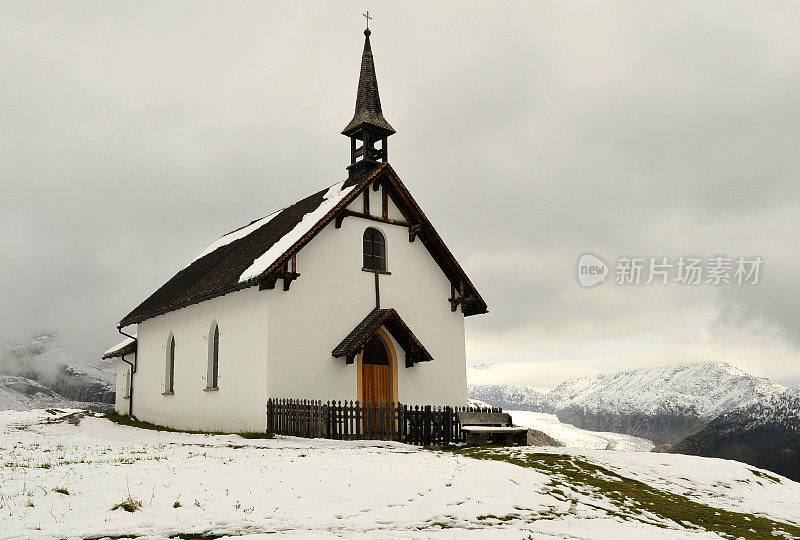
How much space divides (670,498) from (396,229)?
14.6 m

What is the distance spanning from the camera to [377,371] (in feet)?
82.9

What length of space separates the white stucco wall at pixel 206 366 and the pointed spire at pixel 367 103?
27.8 feet

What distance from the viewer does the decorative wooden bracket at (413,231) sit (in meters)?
26.4

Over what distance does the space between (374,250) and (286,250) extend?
14.6 ft

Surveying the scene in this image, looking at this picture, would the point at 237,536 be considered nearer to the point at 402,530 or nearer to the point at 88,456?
the point at 402,530

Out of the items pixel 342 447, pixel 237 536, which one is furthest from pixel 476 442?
pixel 237 536

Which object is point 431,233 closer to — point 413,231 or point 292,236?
point 413,231

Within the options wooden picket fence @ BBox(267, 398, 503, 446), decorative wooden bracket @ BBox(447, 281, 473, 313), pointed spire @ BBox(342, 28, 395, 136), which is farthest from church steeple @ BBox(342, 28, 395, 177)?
wooden picket fence @ BBox(267, 398, 503, 446)

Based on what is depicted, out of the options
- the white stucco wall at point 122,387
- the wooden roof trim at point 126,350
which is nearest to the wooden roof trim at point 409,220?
the wooden roof trim at point 126,350

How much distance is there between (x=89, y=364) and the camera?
99188mm

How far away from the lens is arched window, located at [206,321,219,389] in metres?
25.9

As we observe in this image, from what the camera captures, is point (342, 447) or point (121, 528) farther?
point (342, 447)

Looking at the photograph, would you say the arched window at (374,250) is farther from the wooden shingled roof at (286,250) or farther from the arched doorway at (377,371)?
the arched doorway at (377,371)

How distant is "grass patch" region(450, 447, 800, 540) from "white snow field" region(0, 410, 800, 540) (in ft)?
0.28
